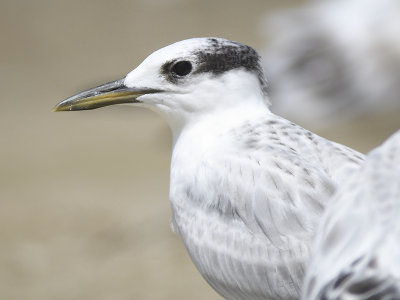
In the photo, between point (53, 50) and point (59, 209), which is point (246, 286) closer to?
point (59, 209)

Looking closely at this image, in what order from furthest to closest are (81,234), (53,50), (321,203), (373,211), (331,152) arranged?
1. (53,50)
2. (81,234)
3. (331,152)
4. (321,203)
5. (373,211)

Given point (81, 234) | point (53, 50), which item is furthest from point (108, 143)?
point (53, 50)

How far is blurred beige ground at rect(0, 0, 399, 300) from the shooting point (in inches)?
184

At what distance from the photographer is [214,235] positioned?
238cm

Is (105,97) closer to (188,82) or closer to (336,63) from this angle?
(188,82)

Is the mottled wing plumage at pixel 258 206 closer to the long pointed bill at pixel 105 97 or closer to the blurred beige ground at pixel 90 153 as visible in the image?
the long pointed bill at pixel 105 97

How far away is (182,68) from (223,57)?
0.42ft

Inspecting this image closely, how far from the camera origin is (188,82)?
2621 millimetres

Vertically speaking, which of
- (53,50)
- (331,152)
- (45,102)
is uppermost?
(53,50)

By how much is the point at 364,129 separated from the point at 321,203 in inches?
198

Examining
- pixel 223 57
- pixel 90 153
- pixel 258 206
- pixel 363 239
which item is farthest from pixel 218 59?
pixel 90 153

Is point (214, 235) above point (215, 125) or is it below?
below

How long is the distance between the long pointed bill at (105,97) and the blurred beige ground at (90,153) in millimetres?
1888

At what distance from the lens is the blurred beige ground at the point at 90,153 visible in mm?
4676
